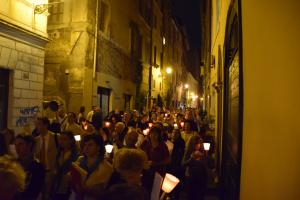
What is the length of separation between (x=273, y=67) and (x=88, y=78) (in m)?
15.4

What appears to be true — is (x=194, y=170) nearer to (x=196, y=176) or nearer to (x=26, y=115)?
(x=196, y=176)

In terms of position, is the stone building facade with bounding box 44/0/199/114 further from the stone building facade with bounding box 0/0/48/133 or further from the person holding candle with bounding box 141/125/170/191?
the person holding candle with bounding box 141/125/170/191

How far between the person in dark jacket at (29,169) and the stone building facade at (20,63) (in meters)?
6.68

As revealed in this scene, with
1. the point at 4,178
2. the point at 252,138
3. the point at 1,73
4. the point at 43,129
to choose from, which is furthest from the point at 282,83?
the point at 1,73

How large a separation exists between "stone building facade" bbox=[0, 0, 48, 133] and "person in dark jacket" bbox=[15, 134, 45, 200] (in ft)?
21.9

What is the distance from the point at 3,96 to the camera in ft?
40.7

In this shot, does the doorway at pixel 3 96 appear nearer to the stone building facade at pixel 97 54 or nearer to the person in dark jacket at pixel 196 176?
the stone building facade at pixel 97 54

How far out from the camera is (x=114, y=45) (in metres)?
23.2

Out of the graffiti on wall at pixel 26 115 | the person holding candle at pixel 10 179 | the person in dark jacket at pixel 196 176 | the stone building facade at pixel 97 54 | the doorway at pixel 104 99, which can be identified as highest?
the stone building facade at pixel 97 54

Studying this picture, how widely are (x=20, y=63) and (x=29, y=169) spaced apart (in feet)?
30.1

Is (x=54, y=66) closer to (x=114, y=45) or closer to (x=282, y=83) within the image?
(x=114, y=45)

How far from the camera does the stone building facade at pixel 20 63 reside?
39.6 feet

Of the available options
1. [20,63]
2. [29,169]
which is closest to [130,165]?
[29,169]

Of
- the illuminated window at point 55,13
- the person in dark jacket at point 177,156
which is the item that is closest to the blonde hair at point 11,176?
the person in dark jacket at point 177,156
